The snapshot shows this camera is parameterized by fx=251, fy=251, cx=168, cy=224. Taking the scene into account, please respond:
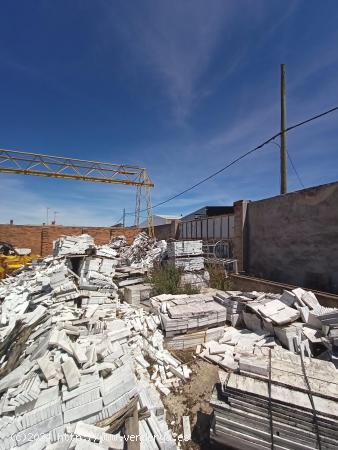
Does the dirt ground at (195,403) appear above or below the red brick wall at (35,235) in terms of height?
below

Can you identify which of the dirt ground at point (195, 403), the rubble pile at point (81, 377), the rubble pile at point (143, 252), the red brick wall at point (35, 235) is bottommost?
the dirt ground at point (195, 403)

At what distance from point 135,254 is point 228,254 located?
578cm

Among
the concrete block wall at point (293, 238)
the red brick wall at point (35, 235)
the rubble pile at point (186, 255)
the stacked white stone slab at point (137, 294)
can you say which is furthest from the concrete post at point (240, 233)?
the red brick wall at point (35, 235)

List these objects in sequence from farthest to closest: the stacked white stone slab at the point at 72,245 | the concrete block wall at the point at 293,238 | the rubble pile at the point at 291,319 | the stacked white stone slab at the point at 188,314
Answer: the stacked white stone slab at the point at 72,245 < the concrete block wall at the point at 293,238 < the stacked white stone slab at the point at 188,314 < the rubble pile at the point at 291,319

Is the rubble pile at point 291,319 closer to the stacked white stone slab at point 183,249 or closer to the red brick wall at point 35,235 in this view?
the stacked white stone slab at point 183,249

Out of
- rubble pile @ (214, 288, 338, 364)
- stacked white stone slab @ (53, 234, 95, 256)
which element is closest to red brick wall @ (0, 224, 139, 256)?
stacked white stone slab @ (53, 234, 95, 256)

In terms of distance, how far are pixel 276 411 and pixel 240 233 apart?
6.32 m

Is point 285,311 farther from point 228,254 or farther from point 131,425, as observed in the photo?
point 228,254

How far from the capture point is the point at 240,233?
8500mm

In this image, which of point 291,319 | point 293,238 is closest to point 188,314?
point 291,319

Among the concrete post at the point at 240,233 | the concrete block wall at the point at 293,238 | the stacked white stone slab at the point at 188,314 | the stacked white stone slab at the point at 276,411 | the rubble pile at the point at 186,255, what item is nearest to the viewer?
the stacked white stone slab at the point at 276,411

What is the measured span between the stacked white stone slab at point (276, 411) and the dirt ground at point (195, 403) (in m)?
0.45

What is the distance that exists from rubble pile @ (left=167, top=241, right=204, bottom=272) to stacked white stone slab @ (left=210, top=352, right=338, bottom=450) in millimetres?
5225

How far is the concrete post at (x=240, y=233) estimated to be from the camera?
332 inches
